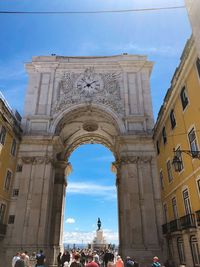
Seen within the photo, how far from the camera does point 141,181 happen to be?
2256cm

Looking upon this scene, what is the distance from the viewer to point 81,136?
110 ft

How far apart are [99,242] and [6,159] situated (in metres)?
25.2

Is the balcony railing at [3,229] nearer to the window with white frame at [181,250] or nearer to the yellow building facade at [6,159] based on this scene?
the yellow building facade at [6,159]

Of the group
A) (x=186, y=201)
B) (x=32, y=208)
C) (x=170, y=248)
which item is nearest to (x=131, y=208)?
(x=170, y=248)

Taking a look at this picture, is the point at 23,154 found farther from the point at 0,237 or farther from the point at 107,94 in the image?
the point at 107,94

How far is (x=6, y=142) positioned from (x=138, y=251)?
14290 millimetres

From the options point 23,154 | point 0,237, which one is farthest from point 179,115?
point 0,237

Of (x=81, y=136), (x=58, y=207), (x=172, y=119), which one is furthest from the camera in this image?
(x=81, y=136)

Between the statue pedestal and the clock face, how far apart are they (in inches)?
986

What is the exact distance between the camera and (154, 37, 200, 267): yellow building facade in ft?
44.6

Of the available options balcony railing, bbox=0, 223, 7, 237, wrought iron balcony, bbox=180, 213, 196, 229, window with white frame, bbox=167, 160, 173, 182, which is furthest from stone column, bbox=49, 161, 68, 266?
wrought iron balcony, bbox=180, 213, 196, 229

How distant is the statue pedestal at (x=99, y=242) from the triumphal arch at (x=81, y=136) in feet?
42.3

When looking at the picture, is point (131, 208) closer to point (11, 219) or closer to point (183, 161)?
point (183, 161)

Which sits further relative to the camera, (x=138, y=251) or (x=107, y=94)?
(x=107, y=94)
